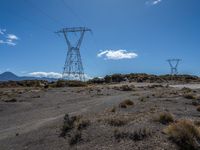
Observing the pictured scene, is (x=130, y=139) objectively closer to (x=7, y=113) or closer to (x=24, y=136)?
(x=24, y=136)

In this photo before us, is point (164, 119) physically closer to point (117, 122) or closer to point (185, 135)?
point (117, 122)

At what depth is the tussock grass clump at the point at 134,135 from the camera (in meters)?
11.7

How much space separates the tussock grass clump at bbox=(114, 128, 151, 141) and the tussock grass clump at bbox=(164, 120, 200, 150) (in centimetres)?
81

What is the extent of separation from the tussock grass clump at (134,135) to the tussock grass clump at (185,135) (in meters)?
0.81

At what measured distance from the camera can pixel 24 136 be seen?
14.5 m

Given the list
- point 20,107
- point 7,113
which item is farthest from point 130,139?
point 20,107

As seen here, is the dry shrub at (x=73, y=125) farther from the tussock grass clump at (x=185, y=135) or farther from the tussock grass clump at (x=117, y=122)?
the tussock grass clump at (x=185, y=135)

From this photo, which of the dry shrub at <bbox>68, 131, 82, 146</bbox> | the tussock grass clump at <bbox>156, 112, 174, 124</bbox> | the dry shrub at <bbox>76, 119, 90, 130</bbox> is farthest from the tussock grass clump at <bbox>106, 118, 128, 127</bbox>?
the dry shrub at <bbox>68, 131, 82, 146</bbox>

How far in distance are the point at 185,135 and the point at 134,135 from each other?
2105 millimetres

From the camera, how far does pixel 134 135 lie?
11.8m

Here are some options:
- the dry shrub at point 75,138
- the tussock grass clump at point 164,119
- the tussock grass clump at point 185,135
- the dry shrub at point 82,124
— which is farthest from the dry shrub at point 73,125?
the tussock grass clump at point 185,135

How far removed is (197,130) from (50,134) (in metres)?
6.63

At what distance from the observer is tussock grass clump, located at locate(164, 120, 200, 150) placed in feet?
33.2

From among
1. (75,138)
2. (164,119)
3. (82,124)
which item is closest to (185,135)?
(164,119)
